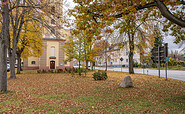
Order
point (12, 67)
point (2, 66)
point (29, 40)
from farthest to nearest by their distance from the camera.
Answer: point (29, 40) → point (12, 67) → point (2, 66)

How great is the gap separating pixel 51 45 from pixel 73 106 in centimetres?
3206

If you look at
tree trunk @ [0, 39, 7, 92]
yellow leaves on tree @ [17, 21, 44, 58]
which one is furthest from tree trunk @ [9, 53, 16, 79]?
tree trunk @ [0, 39, 7, 92]

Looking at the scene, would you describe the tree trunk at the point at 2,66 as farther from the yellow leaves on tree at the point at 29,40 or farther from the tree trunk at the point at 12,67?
the yellow leaves on tree at the point at 29,40

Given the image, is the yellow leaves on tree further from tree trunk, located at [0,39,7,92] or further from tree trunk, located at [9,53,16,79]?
tree trunk, located at [0,39,7,92]

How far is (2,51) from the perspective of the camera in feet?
23.4

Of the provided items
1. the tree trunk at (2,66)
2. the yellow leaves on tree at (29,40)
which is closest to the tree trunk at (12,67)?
the yellow leaves on tree at (29,40)

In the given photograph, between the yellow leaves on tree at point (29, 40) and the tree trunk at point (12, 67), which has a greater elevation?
the yellow leaves on tree at point (29, 40)

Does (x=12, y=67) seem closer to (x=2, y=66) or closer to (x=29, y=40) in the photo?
(x=2, y=66)

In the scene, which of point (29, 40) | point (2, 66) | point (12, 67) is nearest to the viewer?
point (2, 66)

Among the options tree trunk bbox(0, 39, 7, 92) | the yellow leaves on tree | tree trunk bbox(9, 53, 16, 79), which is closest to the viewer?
tree trunk bbox(0, 39, 7, 92)

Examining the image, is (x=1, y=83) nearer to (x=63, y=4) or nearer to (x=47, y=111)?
(x=47, y=111)

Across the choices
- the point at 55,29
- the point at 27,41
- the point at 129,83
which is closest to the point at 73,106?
the point at 129,83

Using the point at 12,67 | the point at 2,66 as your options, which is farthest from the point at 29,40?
the point at 2,66

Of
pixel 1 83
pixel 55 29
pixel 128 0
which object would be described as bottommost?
pixel 1 83
